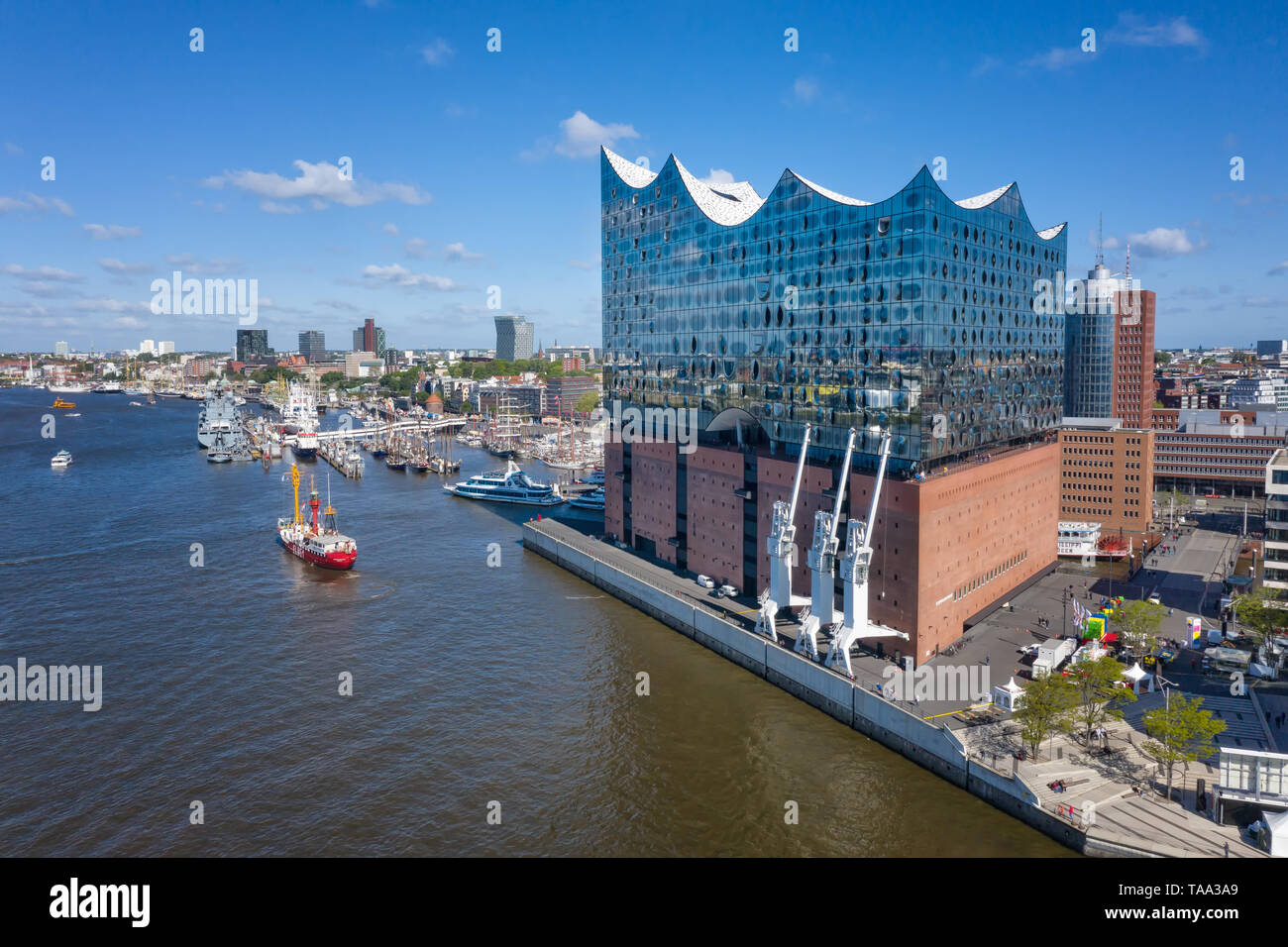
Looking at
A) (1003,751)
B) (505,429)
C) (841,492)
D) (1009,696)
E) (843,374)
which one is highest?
(843,374)

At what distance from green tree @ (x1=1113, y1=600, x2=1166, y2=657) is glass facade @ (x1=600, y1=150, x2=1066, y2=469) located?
11168 millimetres

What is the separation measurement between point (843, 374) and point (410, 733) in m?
26.5

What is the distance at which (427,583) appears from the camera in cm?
5647

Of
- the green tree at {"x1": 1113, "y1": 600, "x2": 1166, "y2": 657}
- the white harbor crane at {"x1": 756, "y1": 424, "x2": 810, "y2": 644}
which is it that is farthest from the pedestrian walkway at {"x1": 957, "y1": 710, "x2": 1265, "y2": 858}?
the white harbor crane at {"x1": 756, "y1": 424, "x2": 810, "y2": 644}

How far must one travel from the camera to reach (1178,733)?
28172 mm

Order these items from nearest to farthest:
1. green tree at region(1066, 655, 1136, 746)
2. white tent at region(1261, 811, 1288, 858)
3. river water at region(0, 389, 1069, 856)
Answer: white tent at region(1261, 811, 1288, 858) → river water at region(0, 389, 1069, 856) → green tree at region(1066, 655, 1136, 746)

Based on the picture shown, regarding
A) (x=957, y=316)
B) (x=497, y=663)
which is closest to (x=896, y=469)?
(x=957, y=316)

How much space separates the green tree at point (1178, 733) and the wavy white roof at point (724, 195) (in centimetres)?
2521

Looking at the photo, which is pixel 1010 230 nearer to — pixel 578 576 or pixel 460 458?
pixel 578 576

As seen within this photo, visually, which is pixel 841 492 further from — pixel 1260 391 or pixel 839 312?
pixel 1260 391

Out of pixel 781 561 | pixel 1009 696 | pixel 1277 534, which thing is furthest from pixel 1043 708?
pixel 1277 534

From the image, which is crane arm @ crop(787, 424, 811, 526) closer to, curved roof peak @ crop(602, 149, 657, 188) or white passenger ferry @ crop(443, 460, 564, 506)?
curved roof peak @ crop(602, 149, 657, 188)

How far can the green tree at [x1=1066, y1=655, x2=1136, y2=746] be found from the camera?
31812 millimetres
